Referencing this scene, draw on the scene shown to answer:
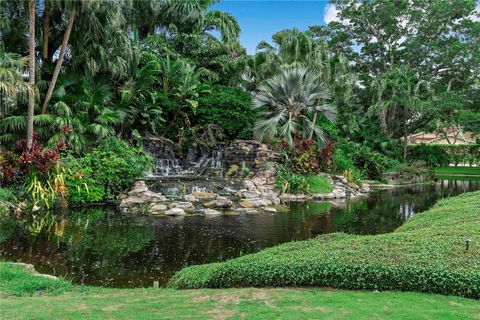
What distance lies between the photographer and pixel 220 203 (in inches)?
615

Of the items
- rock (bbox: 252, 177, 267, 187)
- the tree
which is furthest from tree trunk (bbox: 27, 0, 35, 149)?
the tree

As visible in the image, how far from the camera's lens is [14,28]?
666 inches

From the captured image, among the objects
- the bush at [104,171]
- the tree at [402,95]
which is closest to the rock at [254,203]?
the bush at [104,171]

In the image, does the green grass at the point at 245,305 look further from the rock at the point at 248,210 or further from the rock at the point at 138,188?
the rock at the point at 138,188

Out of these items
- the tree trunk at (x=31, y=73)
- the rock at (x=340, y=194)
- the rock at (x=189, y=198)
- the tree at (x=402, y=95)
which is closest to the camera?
the tree trunk at (x=31, y=73)

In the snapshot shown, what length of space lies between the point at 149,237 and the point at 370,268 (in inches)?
269

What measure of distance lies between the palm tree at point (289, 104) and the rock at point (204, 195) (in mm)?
6321

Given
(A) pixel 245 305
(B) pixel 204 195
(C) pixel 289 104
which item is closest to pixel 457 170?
(C) pixel 289 104

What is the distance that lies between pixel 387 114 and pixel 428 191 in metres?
11.5

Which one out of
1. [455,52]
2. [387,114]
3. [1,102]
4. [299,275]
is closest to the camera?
[299,275]

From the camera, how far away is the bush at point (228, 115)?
74.9ft

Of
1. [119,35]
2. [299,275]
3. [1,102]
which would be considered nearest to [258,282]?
[299,275]

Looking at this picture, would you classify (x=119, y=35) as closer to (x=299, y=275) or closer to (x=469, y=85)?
(x=299, y=275)

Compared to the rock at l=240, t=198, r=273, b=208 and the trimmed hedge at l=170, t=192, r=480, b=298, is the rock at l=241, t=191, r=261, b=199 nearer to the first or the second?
the rock at l=240, t=198, r=273, b=208
